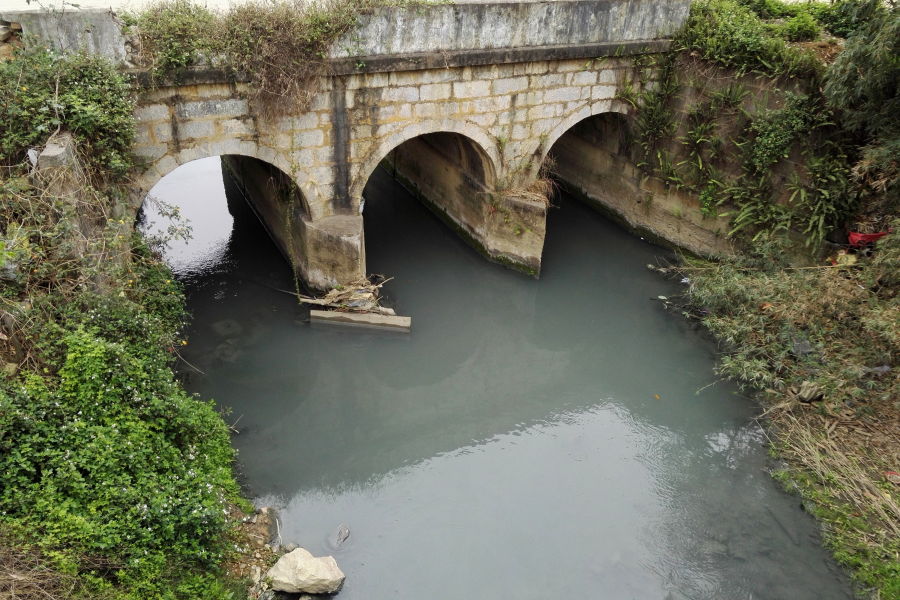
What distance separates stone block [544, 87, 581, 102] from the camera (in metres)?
9.38

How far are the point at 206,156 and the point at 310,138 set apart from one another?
4.31ft

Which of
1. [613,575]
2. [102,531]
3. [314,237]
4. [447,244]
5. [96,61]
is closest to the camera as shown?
[102,531]

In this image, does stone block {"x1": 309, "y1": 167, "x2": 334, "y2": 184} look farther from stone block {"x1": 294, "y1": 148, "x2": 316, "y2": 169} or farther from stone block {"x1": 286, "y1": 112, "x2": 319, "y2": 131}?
stone block {"x1": 286, "y1": 112, "x2": 319, "y2": 131}

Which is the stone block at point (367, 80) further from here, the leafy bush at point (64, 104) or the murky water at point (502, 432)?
the murky water at point (502, 432)

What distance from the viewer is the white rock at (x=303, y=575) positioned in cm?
526

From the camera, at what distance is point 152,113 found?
708cm

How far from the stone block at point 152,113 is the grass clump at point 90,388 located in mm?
409

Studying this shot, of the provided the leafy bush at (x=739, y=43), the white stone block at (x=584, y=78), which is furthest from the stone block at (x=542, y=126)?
the leafy bush at (x=739, y=43)

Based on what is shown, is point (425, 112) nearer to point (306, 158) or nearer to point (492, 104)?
point (492, 104)

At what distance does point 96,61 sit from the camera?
20.7 feet

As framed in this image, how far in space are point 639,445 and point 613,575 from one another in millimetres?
1853

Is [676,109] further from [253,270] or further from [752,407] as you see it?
[253,270]

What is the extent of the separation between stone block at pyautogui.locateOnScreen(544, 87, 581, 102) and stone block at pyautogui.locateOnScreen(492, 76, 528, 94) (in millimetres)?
454

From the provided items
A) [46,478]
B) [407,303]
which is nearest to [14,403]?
[46,478]
